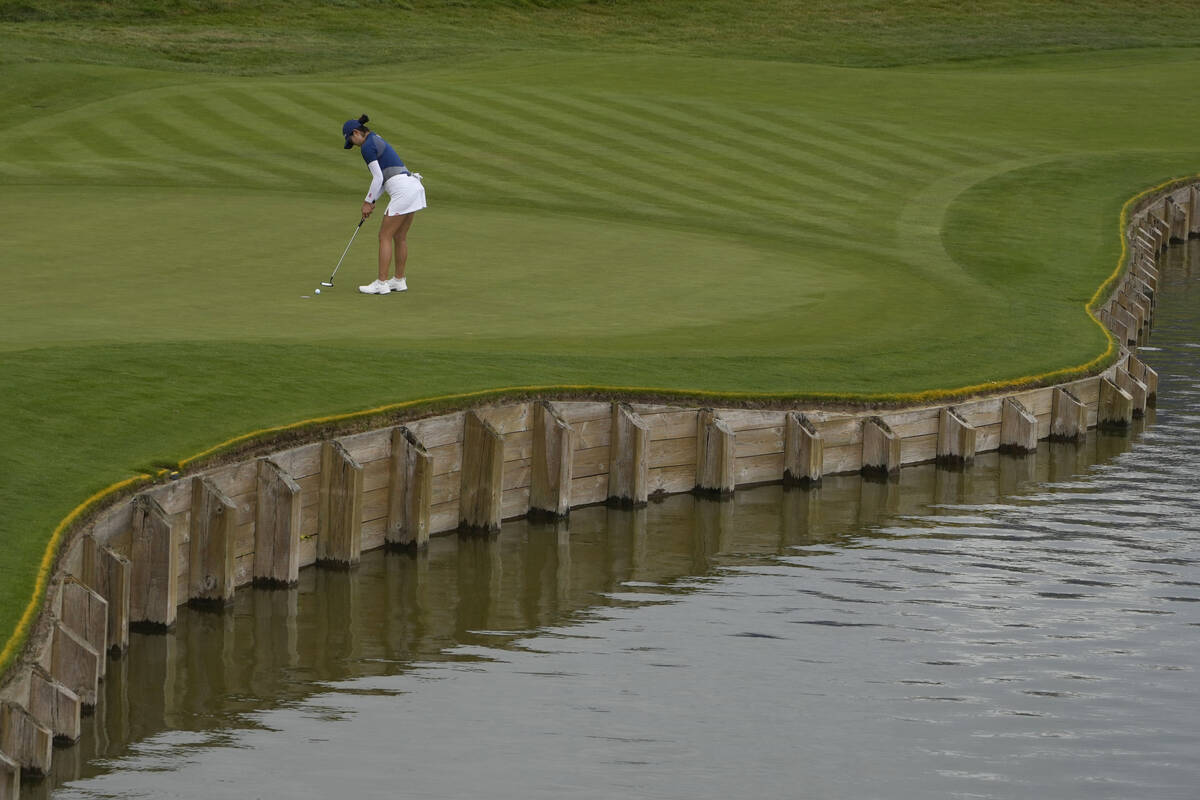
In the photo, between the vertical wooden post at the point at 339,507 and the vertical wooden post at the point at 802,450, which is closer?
the vertical wooden post at the point at 339,507

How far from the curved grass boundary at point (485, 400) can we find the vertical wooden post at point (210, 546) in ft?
A: 1.25

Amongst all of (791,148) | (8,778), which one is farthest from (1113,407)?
(8,778)

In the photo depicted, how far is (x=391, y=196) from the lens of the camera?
25000 mm

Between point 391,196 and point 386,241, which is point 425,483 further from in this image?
point 391,196

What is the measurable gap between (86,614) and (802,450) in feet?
33.4

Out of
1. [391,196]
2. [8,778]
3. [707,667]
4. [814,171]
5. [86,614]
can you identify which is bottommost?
[707,667]

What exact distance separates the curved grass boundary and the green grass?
0.48 ft

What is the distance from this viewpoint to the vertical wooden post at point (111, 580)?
48.5 ft

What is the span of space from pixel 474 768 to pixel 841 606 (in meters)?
5.29

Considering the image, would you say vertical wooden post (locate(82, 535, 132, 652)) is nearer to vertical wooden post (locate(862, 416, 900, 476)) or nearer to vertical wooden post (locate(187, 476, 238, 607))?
vertical wooden post (locate(187, 476, 238, 607))

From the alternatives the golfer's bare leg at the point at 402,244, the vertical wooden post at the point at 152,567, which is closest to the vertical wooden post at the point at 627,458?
the golfer's bare leg at the point at 402,244

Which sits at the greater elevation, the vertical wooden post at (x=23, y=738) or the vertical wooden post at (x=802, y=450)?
the vertical wooden post at (x=802, y=450)

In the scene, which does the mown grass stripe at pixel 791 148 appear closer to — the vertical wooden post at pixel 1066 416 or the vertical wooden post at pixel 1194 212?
the vertical wooden post at pixel 1194 212

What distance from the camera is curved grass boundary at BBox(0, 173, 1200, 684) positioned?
13.7m
